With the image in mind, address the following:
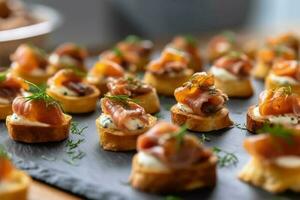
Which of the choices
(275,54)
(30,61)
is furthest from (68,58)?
(275,54)

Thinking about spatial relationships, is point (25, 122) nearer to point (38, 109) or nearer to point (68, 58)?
point (38, 109)

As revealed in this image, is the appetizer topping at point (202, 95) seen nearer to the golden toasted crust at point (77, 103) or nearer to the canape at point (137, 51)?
the golden toasted crust at point (77, 103)

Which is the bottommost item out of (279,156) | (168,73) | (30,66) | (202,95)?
(30,66)

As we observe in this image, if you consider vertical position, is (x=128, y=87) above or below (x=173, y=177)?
below

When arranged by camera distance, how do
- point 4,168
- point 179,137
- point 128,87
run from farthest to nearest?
point 128,87, point 179,137, point 4,168

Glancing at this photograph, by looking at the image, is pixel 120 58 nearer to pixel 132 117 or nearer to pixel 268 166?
Answer: pixel 132 117

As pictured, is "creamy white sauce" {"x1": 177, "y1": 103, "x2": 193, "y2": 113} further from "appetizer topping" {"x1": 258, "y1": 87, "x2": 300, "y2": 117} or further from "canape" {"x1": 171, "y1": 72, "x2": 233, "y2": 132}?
"appetizer topping" {"x1": 258, "y1": 87, "x2": 300, "y2": 117}
